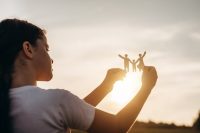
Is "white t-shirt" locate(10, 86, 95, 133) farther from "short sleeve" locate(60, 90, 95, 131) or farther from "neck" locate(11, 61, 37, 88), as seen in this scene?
"neck" locate(11, 61, 37, 88)

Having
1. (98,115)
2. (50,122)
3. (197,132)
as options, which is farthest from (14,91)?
(197,132)

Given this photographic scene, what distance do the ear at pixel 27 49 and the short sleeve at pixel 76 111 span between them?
1.70 ft

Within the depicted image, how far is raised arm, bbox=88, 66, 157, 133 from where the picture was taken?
2980 mm

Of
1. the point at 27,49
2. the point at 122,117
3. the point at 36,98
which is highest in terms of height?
the point at 27,49

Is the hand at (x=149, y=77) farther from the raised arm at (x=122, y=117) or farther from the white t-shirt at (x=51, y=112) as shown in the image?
the white t-shirt at (x=51, y=112)

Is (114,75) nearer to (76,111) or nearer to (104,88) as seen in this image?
(104,88)

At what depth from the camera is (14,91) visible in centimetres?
309

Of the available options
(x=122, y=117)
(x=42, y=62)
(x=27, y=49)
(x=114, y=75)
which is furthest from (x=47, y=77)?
(x=114, y=75)

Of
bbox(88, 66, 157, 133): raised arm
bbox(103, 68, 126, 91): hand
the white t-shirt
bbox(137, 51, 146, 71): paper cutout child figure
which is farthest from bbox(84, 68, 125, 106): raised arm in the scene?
the white t-shirt

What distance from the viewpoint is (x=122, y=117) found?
308cm

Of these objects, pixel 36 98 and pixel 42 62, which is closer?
pixel 36 98

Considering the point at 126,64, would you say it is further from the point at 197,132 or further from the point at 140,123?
the point at 197,132

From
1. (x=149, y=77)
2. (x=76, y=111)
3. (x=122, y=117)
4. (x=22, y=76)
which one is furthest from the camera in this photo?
(x=149, y=77)

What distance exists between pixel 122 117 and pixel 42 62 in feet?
2.64
